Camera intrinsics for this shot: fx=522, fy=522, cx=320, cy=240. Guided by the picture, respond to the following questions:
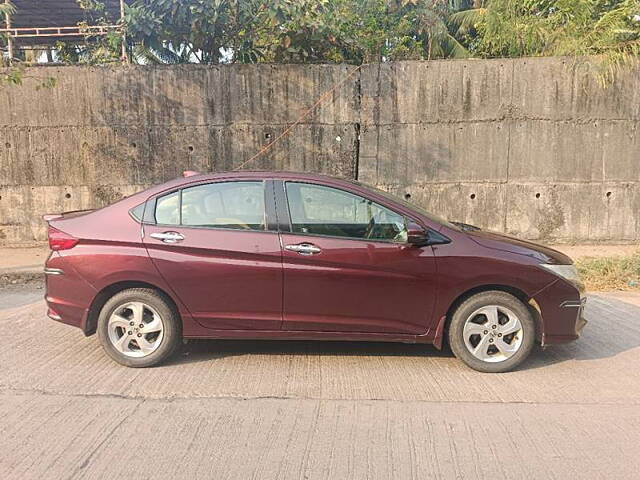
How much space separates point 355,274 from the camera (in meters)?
4.07

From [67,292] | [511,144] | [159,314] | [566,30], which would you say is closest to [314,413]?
[159,314]

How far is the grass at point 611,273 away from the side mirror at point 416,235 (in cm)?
387

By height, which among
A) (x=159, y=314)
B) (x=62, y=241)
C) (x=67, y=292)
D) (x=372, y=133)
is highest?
(x=372, y=133)

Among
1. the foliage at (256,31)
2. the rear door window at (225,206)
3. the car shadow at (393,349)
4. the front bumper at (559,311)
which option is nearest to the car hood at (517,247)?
the front bumper at (559,311)

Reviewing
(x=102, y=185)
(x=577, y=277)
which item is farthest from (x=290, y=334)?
(x=102, y=185)

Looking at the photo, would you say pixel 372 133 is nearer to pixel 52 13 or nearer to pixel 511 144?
pixel 511 144

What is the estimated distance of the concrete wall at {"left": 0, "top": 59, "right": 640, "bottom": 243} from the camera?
8906 millimetres

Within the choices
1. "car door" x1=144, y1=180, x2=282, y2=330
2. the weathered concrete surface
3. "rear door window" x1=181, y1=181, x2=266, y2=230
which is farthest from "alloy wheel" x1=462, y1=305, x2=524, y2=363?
the weathered concrete surface

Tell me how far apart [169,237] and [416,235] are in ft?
6.40

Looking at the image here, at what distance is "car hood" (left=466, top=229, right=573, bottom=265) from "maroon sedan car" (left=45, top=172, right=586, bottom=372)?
0.05 feet

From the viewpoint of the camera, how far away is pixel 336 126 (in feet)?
29.6

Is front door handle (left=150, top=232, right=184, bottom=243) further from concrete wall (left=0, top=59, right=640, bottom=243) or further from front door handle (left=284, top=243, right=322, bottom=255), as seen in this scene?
concrete wall (left=0, top=59, right=640, bottom=243)

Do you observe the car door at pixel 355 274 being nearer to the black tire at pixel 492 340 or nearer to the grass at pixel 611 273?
the black tire at pixel 492 340

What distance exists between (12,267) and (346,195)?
6059 mm
